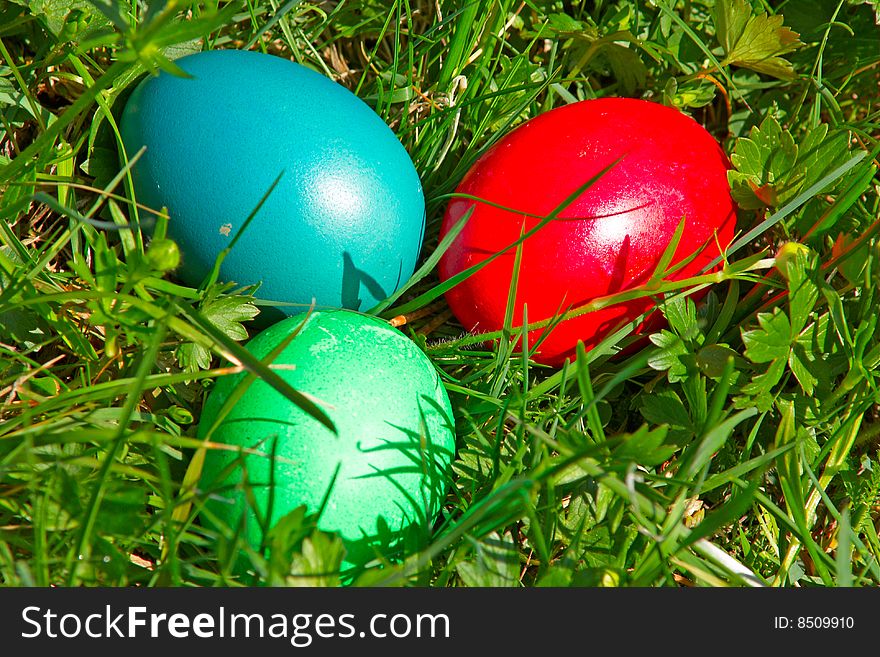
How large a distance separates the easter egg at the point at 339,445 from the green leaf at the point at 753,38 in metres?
1.26

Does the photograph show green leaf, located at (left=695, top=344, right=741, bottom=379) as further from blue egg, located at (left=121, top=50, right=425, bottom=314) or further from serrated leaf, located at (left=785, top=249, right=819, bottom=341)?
blue egg, located at (left=121, top=50, right=425, bottom=314)

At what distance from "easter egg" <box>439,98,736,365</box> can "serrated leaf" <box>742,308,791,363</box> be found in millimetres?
202

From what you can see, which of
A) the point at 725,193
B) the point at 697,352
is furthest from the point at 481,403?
the point at 725,193

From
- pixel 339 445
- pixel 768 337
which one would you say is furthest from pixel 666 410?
pixel 339 445

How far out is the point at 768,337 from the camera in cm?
171

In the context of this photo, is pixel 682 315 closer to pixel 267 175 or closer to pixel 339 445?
pixel 339 445

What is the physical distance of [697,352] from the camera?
6.05 ft

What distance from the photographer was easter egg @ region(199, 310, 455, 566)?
1.49 m

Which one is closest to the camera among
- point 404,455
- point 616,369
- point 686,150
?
point 404,455

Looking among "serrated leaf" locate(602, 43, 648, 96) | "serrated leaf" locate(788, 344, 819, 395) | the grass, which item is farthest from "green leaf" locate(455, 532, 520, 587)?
"serrated leaf" locate(602, 43, 648, 96)

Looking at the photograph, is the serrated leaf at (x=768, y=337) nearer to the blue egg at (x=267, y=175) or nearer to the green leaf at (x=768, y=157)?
the green leaf at (x=768, y=157)
